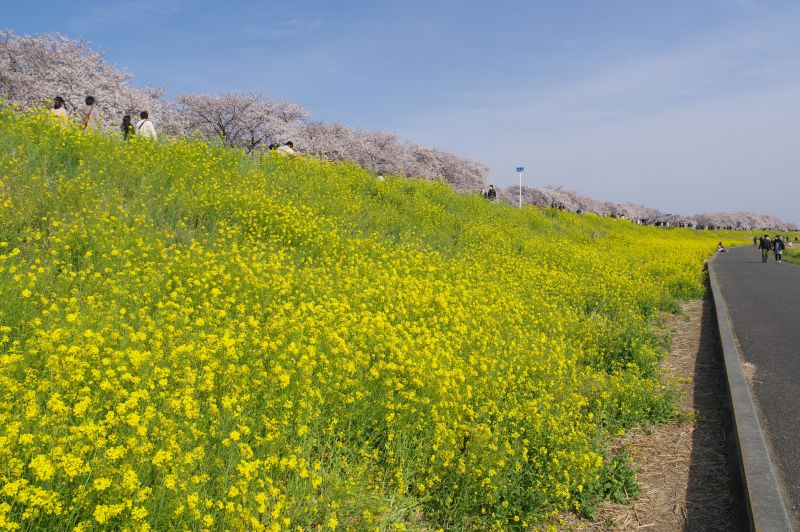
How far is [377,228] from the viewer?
13062 mm

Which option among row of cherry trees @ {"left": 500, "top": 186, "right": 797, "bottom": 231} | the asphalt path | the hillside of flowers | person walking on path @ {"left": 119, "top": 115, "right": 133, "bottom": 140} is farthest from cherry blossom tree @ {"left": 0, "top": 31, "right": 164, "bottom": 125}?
row of cherry trees @ {"left": 500, "top": 186, "right": 797, "bottom": 231}

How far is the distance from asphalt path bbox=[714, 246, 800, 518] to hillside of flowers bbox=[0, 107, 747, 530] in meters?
1.17

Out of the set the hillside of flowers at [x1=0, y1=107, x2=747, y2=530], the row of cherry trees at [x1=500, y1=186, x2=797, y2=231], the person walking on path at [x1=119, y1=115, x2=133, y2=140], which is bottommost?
the hillside of flowers at [x1=0, y1=107, x2=747, y2=530]

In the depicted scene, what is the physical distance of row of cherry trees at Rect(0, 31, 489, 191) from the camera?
100 feet

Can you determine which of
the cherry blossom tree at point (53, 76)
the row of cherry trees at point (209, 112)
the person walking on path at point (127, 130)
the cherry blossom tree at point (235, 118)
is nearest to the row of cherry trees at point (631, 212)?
the row of cherry trees at point (209, 112)

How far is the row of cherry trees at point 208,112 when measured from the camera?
30.6 metres

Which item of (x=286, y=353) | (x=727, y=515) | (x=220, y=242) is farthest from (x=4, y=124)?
(x=727, y=515)

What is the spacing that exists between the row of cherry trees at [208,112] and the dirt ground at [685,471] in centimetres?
1214

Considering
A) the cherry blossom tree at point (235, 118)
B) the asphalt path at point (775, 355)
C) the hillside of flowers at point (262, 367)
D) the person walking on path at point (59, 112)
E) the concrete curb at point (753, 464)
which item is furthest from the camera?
the cherry blossom tree at point (235, 118)

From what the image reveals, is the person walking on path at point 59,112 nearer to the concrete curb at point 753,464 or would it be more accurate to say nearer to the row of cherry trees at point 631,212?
the concrete curb at point 753,464

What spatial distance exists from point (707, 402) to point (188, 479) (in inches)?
256

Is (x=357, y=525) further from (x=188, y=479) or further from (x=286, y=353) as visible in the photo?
(x=286, y=353)

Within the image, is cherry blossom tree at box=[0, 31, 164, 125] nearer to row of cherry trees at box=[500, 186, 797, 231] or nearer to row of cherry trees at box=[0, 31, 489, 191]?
row of cherry trees at box=[0, 31, 489, 191]

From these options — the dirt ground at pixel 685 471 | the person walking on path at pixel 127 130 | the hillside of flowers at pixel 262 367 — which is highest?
the person walking on path at pixel 127 130
